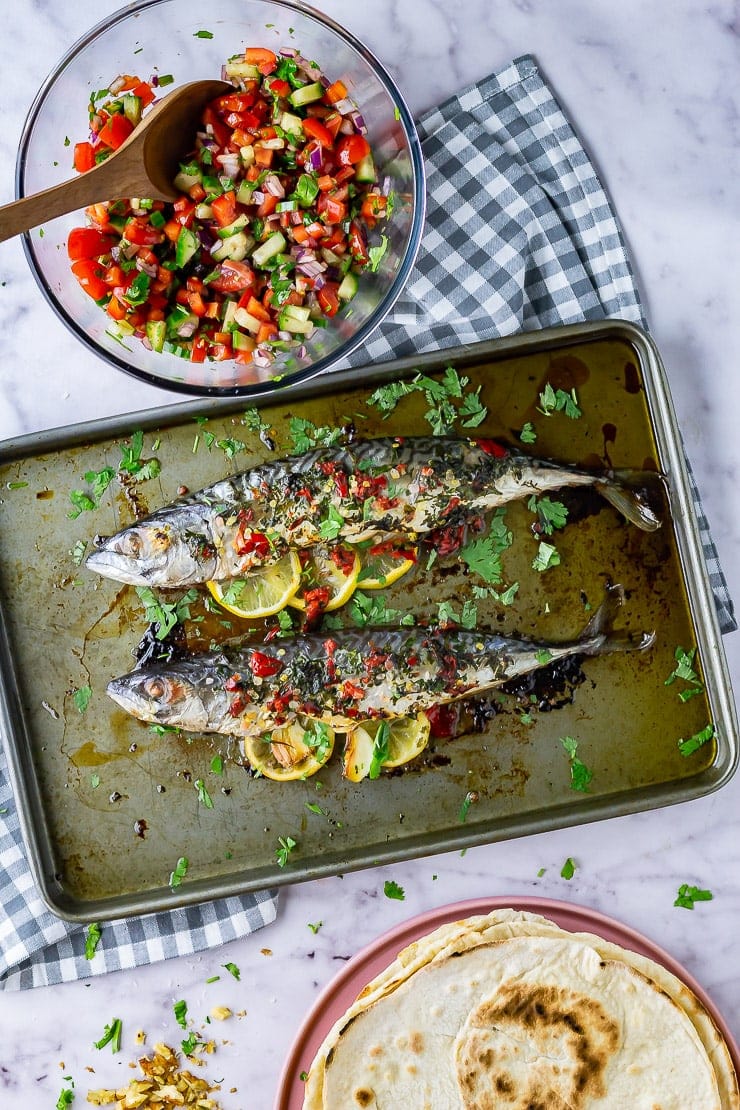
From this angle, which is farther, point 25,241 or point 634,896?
point 634,896

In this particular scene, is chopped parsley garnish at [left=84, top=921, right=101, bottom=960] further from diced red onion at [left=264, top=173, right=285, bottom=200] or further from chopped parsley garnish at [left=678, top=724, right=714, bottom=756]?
diced red onion at [left=264, top=173, right=285, bottom=200]

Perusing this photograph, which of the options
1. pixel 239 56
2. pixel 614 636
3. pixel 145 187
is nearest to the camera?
pixel 145 187

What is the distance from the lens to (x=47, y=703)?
4.47 meters

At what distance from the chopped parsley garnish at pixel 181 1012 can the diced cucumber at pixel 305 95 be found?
3.95 metres

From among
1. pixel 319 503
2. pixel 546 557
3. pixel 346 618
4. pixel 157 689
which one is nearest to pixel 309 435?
pixel 319 503

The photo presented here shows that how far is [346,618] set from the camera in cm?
447

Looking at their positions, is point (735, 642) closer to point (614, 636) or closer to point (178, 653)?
point (614, 636)

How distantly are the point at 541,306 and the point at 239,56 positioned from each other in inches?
66.0

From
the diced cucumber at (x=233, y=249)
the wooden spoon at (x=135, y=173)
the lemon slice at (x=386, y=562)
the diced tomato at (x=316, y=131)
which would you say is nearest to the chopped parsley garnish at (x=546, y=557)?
the lemon slice at (x=386, y=562)

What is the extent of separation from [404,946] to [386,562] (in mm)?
1709

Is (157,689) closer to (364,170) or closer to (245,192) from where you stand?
(245,192)

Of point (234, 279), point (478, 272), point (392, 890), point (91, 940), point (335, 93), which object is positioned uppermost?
point (335, 93)

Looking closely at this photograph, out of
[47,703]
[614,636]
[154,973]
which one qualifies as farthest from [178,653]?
[614,636]

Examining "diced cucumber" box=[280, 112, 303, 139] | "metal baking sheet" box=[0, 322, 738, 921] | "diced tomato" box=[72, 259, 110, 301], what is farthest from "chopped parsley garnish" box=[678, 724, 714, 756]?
"diced tomato" box=[72, 259, 110, 301]
